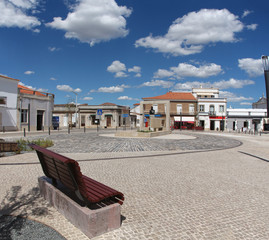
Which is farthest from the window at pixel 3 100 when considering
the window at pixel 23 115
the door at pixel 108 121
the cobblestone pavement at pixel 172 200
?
the cobblestone pavement at pixel 172 200

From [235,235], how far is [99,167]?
4.87 m

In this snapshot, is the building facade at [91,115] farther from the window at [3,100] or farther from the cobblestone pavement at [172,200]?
the cobblestone pavement at [172,200]

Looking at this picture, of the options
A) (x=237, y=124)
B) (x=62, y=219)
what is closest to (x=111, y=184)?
(x=62, y=219)

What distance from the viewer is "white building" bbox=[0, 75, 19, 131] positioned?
26.9 m

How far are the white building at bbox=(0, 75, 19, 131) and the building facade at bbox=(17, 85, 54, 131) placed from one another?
54cm

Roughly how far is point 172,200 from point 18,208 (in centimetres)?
281

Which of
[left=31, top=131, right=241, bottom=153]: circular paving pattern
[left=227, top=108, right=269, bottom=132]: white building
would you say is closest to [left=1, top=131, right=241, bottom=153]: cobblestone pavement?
[left=31, top=131, right=241, bottom=153]: circular paving pattern

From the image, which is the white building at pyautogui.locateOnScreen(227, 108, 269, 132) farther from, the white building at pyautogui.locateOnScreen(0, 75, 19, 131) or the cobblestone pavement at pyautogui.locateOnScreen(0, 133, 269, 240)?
the cobblestone pavement at pyautogui.locateOnScreen(0, 133, 269, 240)

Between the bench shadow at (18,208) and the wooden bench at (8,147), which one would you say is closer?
the bench shadow at (18,208)

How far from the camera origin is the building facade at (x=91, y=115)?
45.5 metres

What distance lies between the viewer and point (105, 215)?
2.98 m

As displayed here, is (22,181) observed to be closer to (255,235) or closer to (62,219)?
(62,219)

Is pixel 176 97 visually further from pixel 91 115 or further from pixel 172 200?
pixel 172 200

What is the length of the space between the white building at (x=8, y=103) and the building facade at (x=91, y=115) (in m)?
16.4
